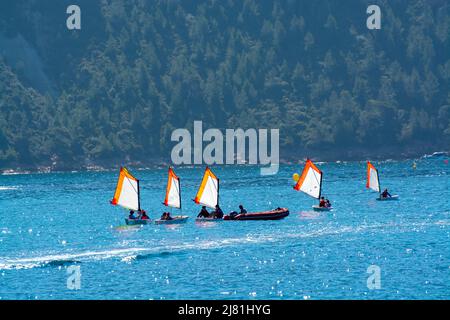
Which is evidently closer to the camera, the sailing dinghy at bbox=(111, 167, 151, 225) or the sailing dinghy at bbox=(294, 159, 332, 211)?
the sailing dinghy at bbox=(111, 167, 151, 225)

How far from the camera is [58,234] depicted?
335ft

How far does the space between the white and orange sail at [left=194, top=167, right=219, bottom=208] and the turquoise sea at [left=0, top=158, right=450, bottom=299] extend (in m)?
3.03

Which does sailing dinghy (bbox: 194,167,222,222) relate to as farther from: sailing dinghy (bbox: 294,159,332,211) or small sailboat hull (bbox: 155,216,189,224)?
sailing dinghy (bbox: 294,159,332,211)

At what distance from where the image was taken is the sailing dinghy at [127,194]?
10650 centimetres

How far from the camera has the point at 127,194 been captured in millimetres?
107875

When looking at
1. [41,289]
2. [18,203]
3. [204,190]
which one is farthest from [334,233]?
[18,203]

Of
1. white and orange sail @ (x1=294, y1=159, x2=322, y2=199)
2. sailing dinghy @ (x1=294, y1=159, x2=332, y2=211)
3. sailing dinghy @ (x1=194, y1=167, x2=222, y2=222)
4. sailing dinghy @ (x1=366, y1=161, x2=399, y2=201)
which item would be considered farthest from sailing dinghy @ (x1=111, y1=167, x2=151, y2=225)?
sailing dinghy @ (x1=366, y1=161, x2=399, y2=201)

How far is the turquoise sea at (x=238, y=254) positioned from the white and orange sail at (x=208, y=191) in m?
3.03

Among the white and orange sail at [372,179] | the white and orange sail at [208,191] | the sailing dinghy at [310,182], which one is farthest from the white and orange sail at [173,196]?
the white and orange sail at [372,179]

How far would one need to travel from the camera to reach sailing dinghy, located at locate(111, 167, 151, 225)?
349 ft
